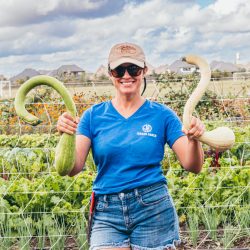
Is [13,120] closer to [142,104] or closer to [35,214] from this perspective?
[35,214]

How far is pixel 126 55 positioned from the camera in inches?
97.6

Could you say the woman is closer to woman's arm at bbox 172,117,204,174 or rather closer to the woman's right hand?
woman's arm at bbox 172,117,204,174

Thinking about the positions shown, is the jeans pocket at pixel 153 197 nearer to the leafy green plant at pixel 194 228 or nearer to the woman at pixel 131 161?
the woman at pixel 131 161

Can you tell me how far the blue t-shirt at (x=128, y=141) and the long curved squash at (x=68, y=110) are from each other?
0.60 ft

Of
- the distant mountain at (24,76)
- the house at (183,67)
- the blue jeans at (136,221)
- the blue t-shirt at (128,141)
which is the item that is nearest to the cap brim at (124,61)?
the blue t-shirt at (128,141)

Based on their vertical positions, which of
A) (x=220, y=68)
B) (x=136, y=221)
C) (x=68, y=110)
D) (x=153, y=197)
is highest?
(x=220, y=68)

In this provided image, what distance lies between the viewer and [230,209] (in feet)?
14.1

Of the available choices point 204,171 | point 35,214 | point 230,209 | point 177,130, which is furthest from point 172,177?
point 177,130

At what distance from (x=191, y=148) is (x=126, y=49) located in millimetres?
558

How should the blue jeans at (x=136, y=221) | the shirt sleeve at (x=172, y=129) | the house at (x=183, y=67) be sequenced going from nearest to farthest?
the blue jeans at (x=136, y=221) < the shirt sleeve at (x=172, y=129) < the house at (x=183, y=67)

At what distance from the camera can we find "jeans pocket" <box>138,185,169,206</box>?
2432 millimetres

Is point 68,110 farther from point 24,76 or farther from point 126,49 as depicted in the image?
point 24,76

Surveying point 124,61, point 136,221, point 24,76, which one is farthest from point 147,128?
point 24,76

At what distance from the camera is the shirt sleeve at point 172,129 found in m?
2.53
